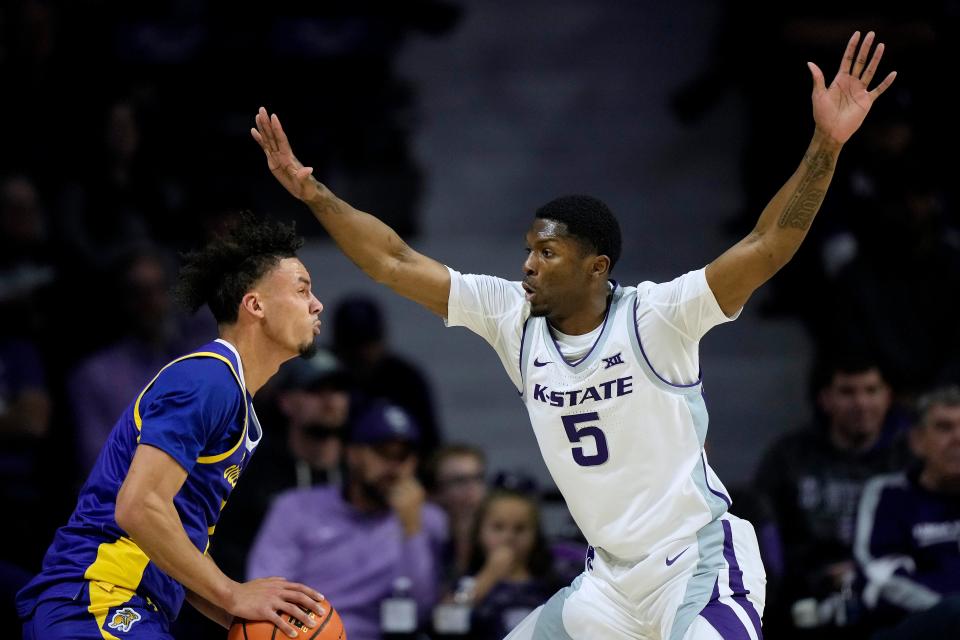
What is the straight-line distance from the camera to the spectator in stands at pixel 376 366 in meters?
9.19

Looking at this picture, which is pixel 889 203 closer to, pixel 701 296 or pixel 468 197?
pixel 468 197

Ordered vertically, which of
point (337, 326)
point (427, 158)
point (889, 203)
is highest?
point (427, 158)

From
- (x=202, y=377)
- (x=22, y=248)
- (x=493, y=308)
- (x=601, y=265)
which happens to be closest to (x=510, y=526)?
(x=493, y=308)

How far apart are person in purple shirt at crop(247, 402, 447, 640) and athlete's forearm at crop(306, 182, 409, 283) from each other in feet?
7.95

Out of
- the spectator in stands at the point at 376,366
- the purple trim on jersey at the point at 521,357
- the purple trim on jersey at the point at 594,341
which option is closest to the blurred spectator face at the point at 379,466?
the spectator in stands at the point at 376,366

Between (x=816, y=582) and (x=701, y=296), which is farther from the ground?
(x=701, y=296)

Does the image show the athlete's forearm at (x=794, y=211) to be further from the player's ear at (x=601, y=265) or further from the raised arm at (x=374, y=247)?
the raised arm at (x=374, y=247)

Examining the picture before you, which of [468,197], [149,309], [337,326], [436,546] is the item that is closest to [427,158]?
[468,197]

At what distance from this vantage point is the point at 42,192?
31.8ft

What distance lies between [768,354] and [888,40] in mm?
2458

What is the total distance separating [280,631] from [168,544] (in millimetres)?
463

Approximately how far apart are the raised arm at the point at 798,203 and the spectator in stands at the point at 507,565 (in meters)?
2.83

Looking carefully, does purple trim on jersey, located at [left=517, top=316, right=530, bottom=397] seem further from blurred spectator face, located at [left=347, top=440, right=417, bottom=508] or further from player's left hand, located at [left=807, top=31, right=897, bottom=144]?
blurred spectator face, located at [left=347, top=440, right=417, bottom=508]

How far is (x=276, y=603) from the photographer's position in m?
4.43
